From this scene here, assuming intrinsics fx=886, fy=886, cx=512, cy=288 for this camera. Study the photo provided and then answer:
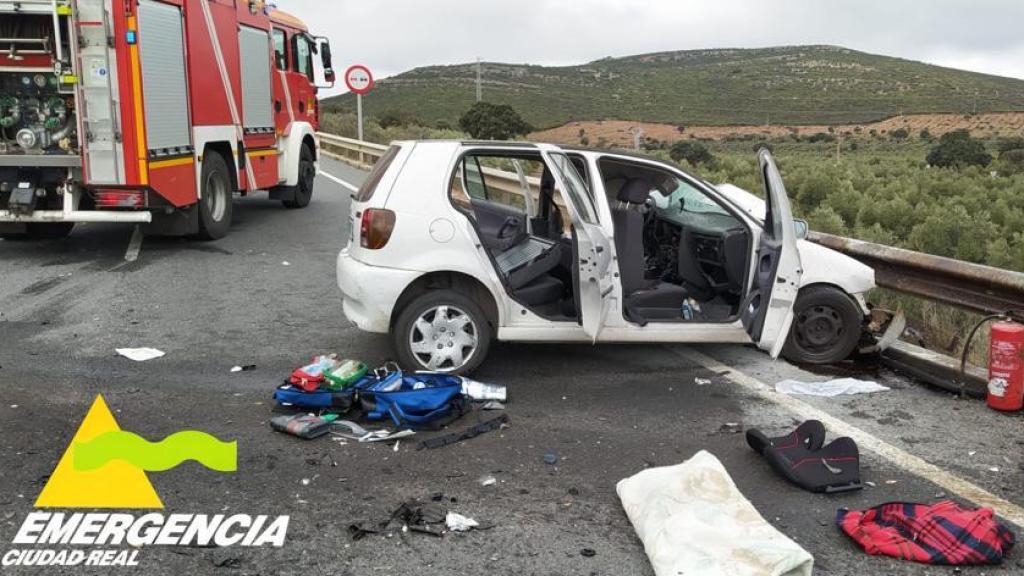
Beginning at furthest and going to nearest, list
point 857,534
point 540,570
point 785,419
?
1. point 785,419
2. point 857,534
3. point 540,570

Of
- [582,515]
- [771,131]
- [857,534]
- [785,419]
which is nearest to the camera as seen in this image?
[857,534]

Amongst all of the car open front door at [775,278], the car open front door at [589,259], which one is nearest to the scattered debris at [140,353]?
the car open front door at [589,259]

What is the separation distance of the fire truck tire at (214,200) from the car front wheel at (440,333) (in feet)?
21.3

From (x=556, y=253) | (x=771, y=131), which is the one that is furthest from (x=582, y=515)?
(x=771, y=131)

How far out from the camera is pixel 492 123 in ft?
127

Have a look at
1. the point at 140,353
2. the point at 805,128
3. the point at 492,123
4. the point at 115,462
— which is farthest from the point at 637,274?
the point at 805,128

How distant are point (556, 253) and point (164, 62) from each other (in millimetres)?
6137

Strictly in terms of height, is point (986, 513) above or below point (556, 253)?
below

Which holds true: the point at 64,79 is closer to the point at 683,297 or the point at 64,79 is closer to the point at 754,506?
the point at 683,297

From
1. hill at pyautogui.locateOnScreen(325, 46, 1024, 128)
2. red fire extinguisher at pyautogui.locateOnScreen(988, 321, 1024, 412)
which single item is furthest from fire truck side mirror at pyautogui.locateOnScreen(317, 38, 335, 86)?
hill at pyautogui.locateOnScreen(325, 46, 1024, 128)

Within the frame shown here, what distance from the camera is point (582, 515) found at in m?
3.92

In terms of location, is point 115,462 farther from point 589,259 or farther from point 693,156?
point 693,156

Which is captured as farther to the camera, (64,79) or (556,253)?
(64,79)

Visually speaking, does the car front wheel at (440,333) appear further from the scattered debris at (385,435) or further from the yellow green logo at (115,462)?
the yellow green logo at (115,462)
